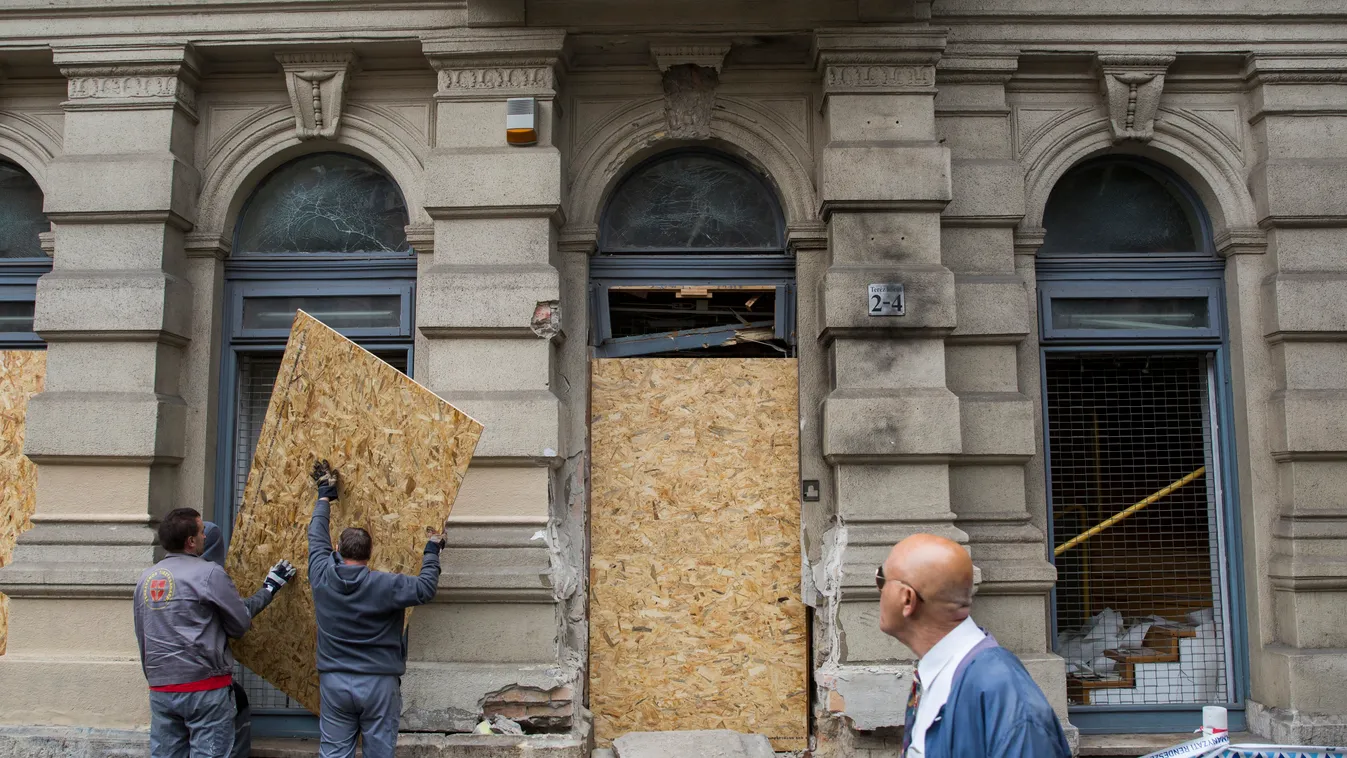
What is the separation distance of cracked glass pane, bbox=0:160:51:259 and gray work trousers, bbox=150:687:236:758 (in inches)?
159

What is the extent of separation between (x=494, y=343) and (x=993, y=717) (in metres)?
4.48

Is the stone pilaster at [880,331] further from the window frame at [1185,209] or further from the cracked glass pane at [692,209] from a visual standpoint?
the window frame at [1185,209]

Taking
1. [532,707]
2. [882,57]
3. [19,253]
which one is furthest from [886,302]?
[19,253]

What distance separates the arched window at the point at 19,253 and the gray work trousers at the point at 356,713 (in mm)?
3966

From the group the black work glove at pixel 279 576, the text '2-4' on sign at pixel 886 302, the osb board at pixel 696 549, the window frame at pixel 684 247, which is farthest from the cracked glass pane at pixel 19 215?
the text '2-4' on sign at pixel 886 302

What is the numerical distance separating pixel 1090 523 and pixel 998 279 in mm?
1884

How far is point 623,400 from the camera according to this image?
6773mm

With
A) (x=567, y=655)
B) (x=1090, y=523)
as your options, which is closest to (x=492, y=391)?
(x=567, y=655)

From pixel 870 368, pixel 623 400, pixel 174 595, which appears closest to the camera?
pixel 174 595

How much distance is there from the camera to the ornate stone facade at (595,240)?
20.3 ft

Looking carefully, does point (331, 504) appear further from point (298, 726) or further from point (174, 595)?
point (298, 726)

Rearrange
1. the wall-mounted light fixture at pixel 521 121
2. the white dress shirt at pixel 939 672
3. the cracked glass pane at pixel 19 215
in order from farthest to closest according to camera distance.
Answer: the cracked glass pane at pixel 19 215
the wall-mounted light fixture at pixel 521 121
the white dress shirt at pixel 939 672

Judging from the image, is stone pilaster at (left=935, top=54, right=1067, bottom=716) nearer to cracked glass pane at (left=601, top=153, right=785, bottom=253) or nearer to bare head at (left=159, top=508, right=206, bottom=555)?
cracked glass pane at (left=601, top=153, right=785, bottom=253)

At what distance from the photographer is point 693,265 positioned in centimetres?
700
